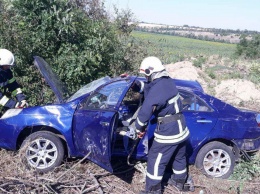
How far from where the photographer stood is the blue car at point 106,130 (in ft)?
16.1

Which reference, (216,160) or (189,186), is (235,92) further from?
(189,186)

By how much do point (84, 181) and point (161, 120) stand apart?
4.65 feet

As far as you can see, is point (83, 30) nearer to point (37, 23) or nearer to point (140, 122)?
point (37, 23)

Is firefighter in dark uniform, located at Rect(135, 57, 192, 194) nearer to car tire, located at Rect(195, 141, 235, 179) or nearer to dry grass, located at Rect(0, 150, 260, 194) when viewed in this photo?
dry grass, located at Rect(0, 150, 260, 194)

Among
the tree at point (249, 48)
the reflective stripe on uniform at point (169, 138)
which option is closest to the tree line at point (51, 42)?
the reflective stripe on uniform at point (169, 138)

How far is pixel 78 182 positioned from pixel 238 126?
269cm

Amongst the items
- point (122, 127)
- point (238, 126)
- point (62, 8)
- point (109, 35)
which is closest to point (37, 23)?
point (62, 8)

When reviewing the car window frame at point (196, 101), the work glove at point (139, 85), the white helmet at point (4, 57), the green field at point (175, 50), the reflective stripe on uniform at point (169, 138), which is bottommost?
the green field at point (175, 50)

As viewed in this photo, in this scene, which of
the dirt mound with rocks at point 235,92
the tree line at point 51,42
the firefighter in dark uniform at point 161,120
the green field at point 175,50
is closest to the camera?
the firefighter in dark uniform at point 161,120

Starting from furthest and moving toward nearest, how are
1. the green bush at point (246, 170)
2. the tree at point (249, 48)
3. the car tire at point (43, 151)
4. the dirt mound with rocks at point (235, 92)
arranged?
the tree at point (249, 48)
the dirt mound with rocks at point (235, 92)
the green bush at point (246, 170)
the car tire at point (43, 151)

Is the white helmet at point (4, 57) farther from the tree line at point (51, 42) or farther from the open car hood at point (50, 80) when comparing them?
the tree line at point (51, 42)

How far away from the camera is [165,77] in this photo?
470 cm

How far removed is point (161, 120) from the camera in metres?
4.76

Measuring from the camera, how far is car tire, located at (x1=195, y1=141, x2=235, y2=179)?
5441mm
